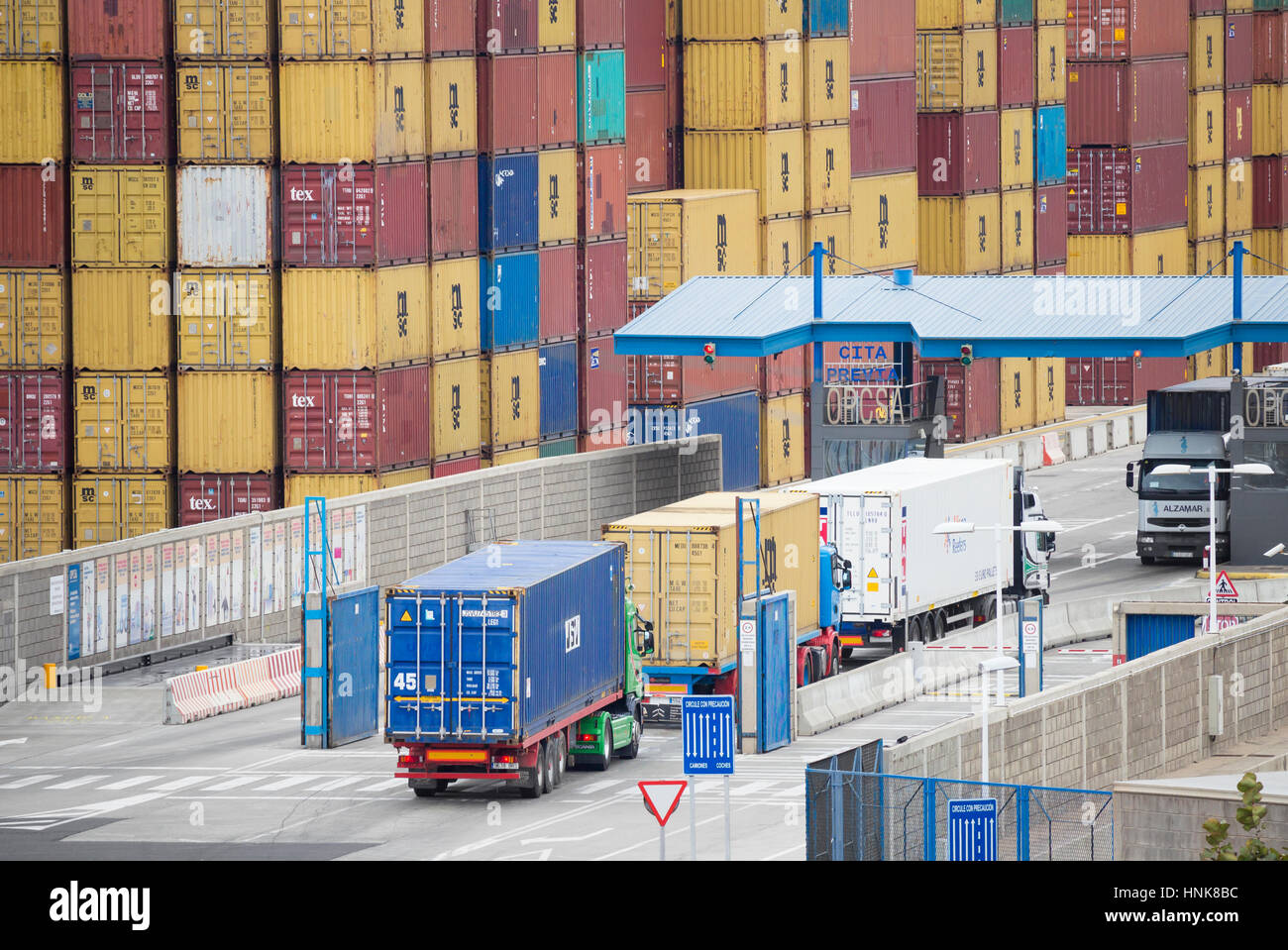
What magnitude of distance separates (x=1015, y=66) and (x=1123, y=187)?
14.5 meters

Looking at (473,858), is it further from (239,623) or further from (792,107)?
(792,107)

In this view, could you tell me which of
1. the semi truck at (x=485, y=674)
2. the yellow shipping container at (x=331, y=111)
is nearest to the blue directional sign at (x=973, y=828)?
the semi truck at (x=485, y=674)

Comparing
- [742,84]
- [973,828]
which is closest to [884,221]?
[742,84]

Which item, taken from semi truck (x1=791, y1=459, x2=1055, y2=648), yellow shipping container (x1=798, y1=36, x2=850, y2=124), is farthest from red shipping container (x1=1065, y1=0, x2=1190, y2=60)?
semi truck (x1=791, y1=459, x2=1055, y2=648)

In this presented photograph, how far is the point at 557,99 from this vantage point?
67625 millimetres

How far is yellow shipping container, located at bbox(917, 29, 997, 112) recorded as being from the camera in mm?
94562

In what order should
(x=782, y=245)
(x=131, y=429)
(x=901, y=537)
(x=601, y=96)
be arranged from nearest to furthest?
(x=901, y=537), (x=131, y=429), (x=601, y=96), (x=782, y=245)

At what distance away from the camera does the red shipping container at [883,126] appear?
286 feet

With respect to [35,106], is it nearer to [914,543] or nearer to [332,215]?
[332,215]

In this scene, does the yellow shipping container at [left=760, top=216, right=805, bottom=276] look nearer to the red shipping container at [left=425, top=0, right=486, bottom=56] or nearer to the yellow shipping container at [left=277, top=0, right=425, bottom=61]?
the red shipping container at [left=425, top=0, right=486, bottom=56]

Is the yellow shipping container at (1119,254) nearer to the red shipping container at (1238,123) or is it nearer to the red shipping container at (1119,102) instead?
the red shipping container at (1119,102)

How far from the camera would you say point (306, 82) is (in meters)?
57.7

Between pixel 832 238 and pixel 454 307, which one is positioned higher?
pixel 832 238
